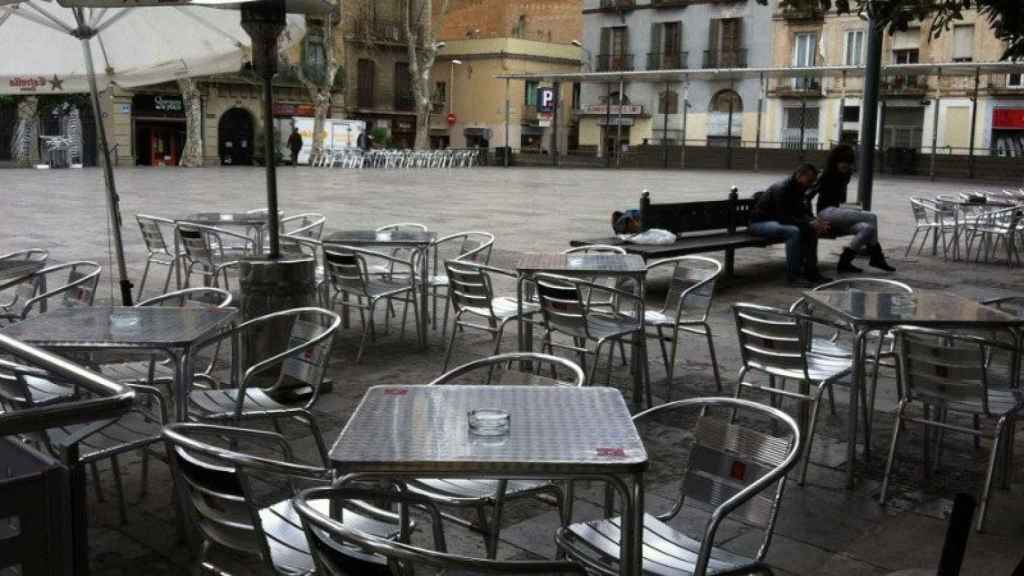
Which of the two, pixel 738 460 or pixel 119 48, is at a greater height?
pixel 119 48

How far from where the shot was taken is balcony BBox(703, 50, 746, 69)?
47188 millimetres

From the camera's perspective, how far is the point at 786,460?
271cm

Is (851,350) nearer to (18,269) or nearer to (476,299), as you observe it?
(476,299)

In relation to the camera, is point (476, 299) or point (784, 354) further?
point (476, 299)

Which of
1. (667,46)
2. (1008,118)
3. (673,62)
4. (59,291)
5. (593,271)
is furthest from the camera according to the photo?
(667,46)

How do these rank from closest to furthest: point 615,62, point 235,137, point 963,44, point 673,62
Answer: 1. point 963,44
2. point 235,137
3. point 673,62
4. point 615,62

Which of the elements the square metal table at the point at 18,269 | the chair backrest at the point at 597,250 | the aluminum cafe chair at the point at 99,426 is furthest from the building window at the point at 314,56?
the aluminum cafe chair at the point at 99,426

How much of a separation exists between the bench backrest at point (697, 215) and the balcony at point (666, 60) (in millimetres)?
39385

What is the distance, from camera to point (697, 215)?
33.7ft

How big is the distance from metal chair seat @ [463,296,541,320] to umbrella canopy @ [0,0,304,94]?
2.32 metres

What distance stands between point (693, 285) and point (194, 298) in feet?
8.87

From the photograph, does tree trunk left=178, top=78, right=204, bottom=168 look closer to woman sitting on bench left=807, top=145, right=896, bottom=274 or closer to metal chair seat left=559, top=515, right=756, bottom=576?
woman sitting on bench left=807, top=145, right=896, bottom=274

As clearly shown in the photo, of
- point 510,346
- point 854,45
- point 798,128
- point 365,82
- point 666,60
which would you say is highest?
point 854,45

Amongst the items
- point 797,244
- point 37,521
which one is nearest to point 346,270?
point 797,244
